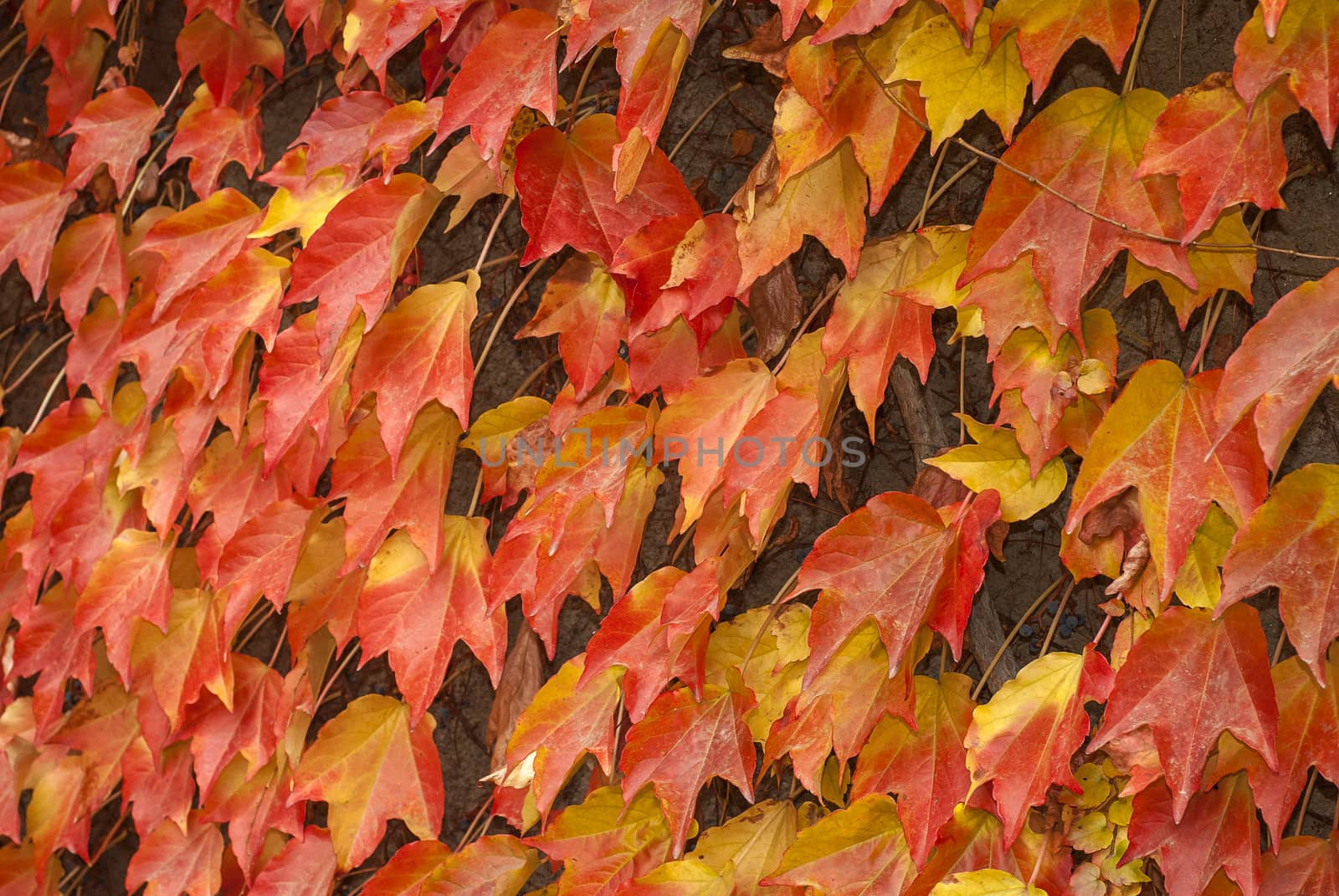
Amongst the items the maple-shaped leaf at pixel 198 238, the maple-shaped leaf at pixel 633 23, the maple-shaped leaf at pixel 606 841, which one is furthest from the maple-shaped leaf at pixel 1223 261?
the maple-shaped leaf at pixel 198 238

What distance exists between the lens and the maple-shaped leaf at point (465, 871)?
3.38 ft

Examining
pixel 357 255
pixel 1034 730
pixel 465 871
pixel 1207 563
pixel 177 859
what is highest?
pixel 357 255

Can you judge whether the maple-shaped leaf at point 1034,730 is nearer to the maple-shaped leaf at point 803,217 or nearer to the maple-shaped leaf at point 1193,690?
the maple-shaped leaf at point 1193,690

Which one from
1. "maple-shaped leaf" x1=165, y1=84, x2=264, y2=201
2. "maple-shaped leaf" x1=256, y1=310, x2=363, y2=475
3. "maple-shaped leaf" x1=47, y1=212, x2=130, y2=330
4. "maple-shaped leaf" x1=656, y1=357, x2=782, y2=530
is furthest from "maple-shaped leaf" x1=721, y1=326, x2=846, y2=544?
"maple-shaped leaf" x1=47, y1=212, x2=130, y2=330

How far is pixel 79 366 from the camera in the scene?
135 cm

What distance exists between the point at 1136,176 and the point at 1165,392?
5.7 inches

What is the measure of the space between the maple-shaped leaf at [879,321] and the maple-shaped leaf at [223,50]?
765 millimetres

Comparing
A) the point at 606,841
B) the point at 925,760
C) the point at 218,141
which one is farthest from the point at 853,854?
the point at 218,141

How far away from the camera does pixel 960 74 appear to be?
803 mm

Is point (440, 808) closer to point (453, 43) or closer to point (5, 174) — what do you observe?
point (453, 43)

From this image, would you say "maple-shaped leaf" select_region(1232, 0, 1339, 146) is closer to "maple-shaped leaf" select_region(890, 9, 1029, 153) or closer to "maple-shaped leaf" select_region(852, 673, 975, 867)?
"maple-shaped leaf" select_region(890, 9, 1029, 153)

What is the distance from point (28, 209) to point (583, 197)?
32.1 inches

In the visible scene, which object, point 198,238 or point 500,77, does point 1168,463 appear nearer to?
point 500,77

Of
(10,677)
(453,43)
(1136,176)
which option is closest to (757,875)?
(1136,176)
